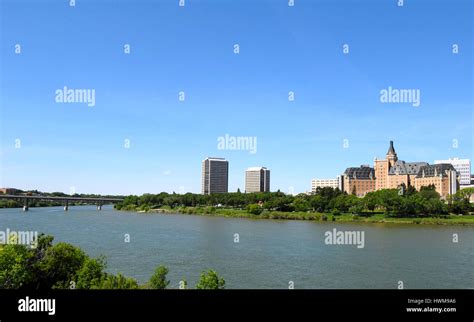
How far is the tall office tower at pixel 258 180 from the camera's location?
2253 inches

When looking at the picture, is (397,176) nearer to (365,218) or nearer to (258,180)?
(365,218)

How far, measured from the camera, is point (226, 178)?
1927 inches

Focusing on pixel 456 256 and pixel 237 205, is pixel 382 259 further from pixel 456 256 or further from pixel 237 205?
pixel 237 205

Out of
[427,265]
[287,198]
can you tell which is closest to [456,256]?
[427,265]

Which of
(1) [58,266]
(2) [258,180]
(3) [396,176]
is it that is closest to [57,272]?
(1) [58,266]

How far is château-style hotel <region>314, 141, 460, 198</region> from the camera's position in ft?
126

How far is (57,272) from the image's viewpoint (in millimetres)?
6113

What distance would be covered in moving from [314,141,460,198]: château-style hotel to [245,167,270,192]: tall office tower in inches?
520

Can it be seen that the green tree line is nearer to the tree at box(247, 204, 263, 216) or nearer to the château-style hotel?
the tree at box(247, 204, 263, 216)

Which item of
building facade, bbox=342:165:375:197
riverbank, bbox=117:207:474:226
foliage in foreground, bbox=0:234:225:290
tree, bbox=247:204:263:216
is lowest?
riverbank, bbox=117:207:474:226

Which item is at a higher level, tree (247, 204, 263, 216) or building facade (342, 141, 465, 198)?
building facade (342, 141, 465, 198)

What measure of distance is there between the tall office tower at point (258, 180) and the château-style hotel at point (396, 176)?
43.3 ft

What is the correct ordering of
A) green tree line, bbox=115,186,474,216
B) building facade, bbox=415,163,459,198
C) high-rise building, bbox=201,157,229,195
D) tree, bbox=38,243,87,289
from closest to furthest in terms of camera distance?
tree, bbox=38,243,87,289 → green tree line, bbox=115,186,474,216 → building facade, bbox=415,163,459,198 → high-rise building, bbox=201,157,229,195

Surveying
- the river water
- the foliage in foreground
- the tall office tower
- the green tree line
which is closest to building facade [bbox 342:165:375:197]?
the green tree line
